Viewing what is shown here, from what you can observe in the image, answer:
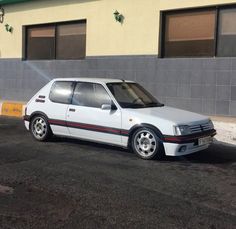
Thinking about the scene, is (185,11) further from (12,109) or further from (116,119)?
(12,109)

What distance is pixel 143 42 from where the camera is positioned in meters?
13.2

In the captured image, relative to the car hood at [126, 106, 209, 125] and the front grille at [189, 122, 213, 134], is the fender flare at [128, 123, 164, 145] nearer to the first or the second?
the car hood at [126, 106, 209, 125]

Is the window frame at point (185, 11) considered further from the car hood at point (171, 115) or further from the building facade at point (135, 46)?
the car hood at point (171, 115)

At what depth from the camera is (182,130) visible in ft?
24.2

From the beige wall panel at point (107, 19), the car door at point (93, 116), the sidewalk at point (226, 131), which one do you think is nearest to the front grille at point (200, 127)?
the car door at point (93, 116)

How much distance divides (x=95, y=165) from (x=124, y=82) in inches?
97.9

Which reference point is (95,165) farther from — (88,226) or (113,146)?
(88,226)

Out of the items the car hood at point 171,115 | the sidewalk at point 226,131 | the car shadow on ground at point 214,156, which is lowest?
the car shadow on ground at point 214,156

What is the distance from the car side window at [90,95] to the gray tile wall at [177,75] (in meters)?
4.52

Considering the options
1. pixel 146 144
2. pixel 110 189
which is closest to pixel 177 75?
pixel 146 144

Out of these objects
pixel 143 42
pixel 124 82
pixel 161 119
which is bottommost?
pixel 161 119

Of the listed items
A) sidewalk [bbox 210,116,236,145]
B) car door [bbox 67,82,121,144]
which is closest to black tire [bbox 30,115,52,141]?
car door [bbox 67,82,121,144]

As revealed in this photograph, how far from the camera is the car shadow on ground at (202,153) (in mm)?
7797

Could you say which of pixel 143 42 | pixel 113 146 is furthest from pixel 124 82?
pixel 143 42
